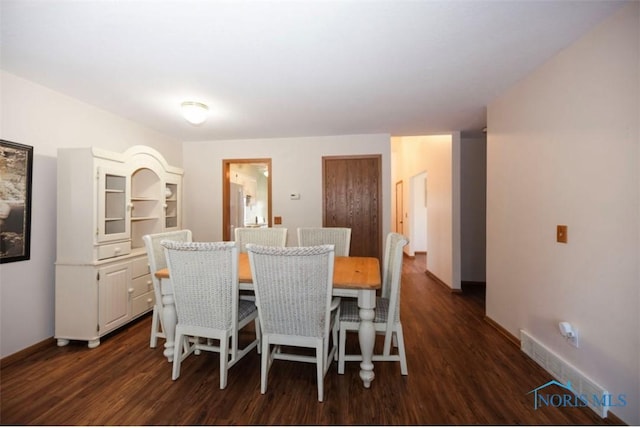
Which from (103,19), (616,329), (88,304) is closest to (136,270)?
(88,304)

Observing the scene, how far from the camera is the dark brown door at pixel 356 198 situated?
13.1 ft

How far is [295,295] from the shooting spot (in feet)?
5.44

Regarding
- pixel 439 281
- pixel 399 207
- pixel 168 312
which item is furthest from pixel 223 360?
pixel 399 207

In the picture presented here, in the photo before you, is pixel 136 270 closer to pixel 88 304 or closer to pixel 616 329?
pixel 88 304

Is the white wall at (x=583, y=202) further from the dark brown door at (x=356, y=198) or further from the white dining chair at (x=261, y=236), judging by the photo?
the white dining chair at (x=261, y=236)

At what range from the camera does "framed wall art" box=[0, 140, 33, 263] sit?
206 cm

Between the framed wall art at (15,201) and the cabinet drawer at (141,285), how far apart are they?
2.78ft

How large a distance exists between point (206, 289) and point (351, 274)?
103 centimetres

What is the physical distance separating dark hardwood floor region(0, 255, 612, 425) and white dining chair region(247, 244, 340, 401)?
0.69ft

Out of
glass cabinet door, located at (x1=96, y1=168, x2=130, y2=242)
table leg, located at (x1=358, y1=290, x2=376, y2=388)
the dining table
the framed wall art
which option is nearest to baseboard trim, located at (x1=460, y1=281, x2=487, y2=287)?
the dining table

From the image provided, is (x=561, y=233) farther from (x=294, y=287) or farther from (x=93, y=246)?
(x=93, y=246)

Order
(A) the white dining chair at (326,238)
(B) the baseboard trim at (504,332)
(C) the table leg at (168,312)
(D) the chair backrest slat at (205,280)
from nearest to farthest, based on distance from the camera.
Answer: (D) the chair backrest slat at (205,280)
(C) the table leg at (168,312)
(B) the baseboard trim at (504,332)
(A) the white dining chair at (326,238)

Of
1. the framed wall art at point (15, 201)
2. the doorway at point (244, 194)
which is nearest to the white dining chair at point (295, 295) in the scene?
the framed wall art at point (15, 201)

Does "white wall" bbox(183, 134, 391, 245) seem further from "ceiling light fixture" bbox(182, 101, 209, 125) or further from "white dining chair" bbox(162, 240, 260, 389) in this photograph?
"white dining chair" bbox(162, 240, 260, 389)
